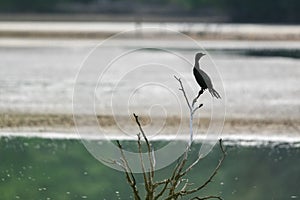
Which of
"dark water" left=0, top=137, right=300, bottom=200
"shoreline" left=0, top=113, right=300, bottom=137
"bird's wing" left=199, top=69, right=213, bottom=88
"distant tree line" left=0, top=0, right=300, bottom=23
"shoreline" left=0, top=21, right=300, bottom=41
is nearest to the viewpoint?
"bird's wing" left=199, top=69, right=213, bottom=88

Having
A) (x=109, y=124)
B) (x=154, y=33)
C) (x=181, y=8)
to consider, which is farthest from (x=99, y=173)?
(x=181, y=8)

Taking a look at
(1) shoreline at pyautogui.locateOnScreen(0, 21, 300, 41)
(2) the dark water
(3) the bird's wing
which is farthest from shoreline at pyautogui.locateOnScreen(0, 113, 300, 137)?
(1) shoreline at pyautogui.locateOnScreen(0, 21, 300, 41)

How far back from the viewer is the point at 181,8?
7312 cm

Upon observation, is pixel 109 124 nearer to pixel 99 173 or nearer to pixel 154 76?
pixel 99 173

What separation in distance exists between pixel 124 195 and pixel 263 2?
2099 inches

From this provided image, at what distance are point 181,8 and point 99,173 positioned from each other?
58715mm

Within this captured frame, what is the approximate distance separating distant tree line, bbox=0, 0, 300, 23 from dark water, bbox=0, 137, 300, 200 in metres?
45.7

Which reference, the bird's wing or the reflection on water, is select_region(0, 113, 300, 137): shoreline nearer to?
the reflection on water

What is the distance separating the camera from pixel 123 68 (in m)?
29.3

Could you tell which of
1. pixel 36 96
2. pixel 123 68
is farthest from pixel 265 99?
pixel 123 68

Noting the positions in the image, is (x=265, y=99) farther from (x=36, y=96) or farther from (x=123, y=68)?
(x=123, y=68)

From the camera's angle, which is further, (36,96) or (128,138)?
(36,96)

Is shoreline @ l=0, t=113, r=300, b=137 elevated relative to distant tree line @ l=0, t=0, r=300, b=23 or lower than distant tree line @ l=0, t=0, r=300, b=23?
elevated

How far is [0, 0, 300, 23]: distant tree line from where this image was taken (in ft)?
210
